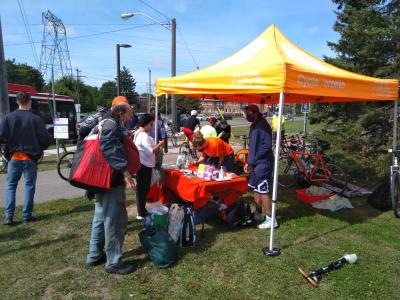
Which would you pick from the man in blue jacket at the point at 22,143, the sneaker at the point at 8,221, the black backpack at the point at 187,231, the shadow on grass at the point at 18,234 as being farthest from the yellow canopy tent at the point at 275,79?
the sneaker at the point at 8,221

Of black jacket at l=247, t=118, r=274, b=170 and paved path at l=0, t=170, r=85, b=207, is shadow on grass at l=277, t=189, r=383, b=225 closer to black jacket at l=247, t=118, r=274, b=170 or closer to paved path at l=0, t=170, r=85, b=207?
black jacket at l=247, t=118, r=274, b=170

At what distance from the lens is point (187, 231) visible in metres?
4.43

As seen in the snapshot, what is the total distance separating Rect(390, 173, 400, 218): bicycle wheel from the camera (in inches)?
226

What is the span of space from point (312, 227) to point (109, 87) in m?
115

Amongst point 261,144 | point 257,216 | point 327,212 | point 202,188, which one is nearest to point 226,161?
point 257,216

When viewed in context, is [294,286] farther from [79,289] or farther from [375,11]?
[375,11]

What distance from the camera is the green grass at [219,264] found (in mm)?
3465

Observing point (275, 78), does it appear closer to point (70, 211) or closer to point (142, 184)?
point (142, 184)

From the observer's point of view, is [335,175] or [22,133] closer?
[22,133]

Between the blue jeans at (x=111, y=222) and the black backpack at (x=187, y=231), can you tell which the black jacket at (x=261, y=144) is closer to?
the black backpack at (x=187, y=231)

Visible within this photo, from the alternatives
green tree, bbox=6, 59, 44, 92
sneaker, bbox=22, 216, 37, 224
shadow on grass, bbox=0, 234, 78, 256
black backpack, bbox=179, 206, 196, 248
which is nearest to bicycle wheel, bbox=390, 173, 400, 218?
black backpack, bbox=179, 206, 196, 248

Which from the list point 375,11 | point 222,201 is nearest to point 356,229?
point 222,201

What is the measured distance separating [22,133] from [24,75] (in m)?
79.1

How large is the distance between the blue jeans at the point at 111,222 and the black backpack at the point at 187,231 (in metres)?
0.92
